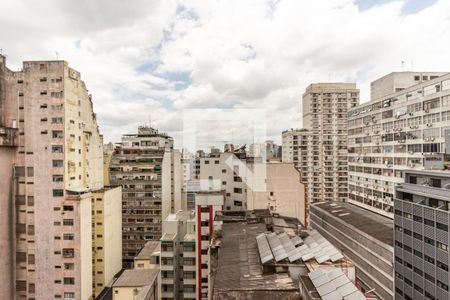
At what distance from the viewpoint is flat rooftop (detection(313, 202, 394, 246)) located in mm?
25789

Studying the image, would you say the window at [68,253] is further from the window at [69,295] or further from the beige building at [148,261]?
the beige building at [148,261]

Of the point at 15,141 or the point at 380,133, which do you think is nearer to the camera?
the point at 15,141

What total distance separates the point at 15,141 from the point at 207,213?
18.4 metres

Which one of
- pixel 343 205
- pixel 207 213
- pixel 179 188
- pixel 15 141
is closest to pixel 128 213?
pixel 179 188

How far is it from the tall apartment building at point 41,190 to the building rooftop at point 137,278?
20.0 feet

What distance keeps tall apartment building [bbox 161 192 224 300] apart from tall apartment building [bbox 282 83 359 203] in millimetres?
36997

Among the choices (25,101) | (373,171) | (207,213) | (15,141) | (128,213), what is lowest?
(128,213)

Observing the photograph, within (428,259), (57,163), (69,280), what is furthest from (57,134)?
(428,259)

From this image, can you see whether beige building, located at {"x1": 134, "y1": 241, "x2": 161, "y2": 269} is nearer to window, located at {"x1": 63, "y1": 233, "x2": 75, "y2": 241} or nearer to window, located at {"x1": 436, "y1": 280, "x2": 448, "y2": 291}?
window, located at {"x1": 63, "y1": 233, "x2": 75, "y2": 241}

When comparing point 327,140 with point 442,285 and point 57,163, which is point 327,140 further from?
point 57,163

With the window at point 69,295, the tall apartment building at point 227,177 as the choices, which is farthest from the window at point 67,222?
the tall apartment building at point 227,177

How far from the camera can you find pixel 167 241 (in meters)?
24.5

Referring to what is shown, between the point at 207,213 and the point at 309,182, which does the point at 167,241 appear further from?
the point at 309,182

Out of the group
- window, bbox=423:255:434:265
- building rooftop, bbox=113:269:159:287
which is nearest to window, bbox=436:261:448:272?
window, bbox=423:255:434:265
